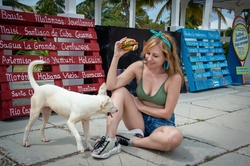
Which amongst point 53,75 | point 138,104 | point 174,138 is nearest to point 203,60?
point 53,75

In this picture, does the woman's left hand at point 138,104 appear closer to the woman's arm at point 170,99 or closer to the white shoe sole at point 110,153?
the woman's arm at point 170,99

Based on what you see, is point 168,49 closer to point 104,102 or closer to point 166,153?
point 104,102

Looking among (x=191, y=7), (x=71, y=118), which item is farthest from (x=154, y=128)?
(x=191, y=7)

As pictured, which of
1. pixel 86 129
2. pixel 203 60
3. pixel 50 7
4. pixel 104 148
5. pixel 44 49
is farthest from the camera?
pixel 50 7

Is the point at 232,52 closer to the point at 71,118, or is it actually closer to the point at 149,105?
the point at 149,105

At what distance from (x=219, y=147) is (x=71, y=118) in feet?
5.58

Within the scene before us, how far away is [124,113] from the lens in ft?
9.62

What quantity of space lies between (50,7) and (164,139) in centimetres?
3443

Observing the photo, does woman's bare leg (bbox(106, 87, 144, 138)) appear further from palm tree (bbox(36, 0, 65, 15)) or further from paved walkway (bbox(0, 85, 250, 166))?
palm tree (bbox(36, 0, 65, 15))

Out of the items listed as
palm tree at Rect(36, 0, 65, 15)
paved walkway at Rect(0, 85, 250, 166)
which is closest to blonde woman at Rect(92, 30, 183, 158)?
paved walkway at Rect(0, 85, 250, 166)

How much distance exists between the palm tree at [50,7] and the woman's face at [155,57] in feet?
105

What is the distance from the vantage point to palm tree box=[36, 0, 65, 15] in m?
33.1

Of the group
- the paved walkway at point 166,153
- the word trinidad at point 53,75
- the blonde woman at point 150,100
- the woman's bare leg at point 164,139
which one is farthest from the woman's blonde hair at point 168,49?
the word trinidad at point 53,75

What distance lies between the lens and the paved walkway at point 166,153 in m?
2.53
